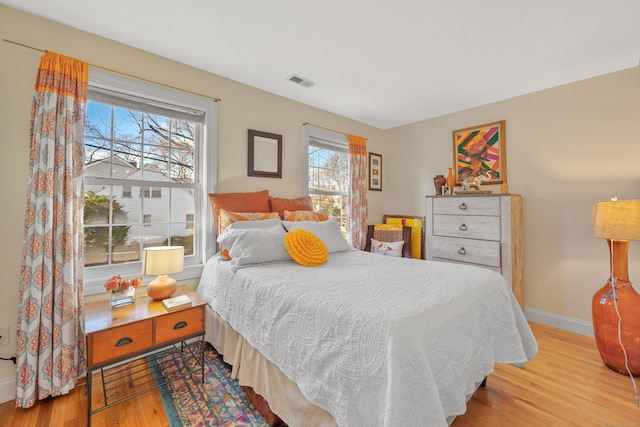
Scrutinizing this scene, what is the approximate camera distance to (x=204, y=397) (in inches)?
66.6

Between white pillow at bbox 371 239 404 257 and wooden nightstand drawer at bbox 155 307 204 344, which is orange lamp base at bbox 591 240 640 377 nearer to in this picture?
white pillow at bbox 371 239 404 257

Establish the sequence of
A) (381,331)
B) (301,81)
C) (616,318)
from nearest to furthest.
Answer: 1. (381,331)
2. (616,318)
3. (301,81)

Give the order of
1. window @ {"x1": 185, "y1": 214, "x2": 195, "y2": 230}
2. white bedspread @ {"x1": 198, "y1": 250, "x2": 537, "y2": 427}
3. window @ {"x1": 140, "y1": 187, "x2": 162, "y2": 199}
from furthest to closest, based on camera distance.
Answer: window @ {"x1": 185, "y1": 214, "x2": 195, "y2": 230} → window @ {"x1": 140, "y1": 187, "x2": 162, "y2": 199} → white bedspread @ {"x1": 198, "y1": 250, "x2": 537, "y2": 427}

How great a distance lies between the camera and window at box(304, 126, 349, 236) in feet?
11.1

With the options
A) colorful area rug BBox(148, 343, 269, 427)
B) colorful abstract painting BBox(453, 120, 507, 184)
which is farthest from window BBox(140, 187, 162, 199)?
colorful abstract painting BBox(453, 120, 507, 184)

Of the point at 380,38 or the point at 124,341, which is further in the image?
the point at 380,38

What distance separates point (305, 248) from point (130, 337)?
3.84 feet

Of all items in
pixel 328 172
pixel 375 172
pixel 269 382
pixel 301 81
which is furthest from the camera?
pixel 375 172

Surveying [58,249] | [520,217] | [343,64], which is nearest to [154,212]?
[58,249]

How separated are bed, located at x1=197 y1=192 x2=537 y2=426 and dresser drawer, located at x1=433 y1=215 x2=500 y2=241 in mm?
1167

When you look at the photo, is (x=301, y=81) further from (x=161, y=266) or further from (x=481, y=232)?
(x=481, y=232)

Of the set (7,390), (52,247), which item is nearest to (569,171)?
(52,247)

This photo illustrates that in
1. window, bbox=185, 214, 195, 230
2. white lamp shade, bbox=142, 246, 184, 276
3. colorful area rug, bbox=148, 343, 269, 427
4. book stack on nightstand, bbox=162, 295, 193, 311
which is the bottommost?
colorful area rug, bbox=148, 343, 269, 427

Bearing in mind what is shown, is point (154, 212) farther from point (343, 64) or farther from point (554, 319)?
point (554, 319)
